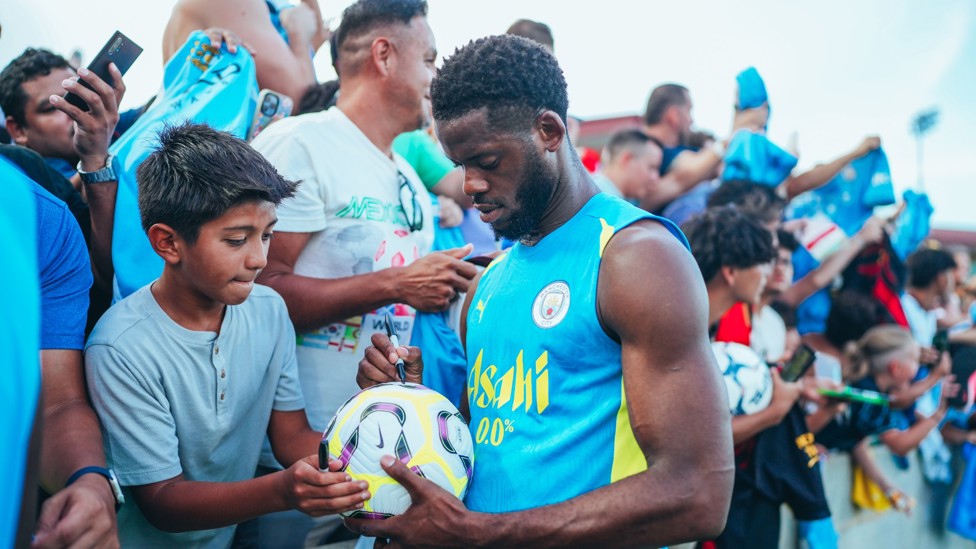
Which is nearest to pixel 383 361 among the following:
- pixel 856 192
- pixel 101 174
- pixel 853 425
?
pixel 101 174

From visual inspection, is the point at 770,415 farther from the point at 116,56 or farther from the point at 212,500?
the point at 116,56

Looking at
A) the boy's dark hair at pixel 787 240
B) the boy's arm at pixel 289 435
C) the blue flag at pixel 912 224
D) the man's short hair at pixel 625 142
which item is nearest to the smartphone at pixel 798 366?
the boy's dark hair at pixel 787 240

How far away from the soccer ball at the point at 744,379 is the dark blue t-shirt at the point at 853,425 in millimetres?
1680

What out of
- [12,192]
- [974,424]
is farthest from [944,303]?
[12,192]

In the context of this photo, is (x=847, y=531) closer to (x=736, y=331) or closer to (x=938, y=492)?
(x=938, y=492)

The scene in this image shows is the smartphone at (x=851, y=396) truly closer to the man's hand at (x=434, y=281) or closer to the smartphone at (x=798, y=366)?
the smartphone at (x=798, y=366)

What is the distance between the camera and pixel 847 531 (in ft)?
19.3

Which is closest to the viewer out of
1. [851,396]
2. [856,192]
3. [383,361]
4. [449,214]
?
[383,361]

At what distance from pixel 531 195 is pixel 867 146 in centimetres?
538

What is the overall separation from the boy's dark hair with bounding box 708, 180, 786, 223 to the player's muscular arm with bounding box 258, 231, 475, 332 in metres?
2.95

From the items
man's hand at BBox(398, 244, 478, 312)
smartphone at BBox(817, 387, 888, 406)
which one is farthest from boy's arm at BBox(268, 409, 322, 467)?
smartphone at BBox(817, 387, 888, 406)

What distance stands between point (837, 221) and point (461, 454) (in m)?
5.51

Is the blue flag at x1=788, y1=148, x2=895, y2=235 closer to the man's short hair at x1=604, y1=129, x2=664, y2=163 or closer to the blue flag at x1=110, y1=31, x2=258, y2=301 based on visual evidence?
the man's short hair at x1=604, y1=129, x2=664, y2=163

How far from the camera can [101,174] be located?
2.63m
